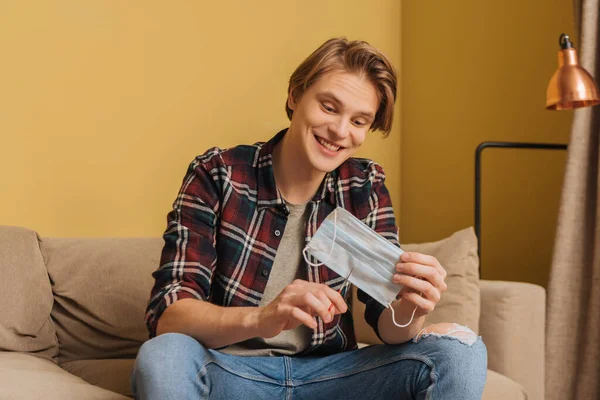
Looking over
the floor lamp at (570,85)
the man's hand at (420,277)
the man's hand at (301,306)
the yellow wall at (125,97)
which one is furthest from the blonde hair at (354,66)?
the yellow wall at (125,97)

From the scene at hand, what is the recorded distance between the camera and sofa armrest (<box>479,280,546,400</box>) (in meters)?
2.21

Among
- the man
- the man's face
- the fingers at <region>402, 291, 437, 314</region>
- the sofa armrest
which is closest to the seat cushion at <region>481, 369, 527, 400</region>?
the sofa armrest

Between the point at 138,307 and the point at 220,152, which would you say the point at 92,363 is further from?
the point at 220,152

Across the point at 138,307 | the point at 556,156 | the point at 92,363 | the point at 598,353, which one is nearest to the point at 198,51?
the point at 138,307

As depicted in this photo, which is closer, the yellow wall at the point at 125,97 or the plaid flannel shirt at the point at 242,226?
the plaid flannel shirt at the point at 242,226

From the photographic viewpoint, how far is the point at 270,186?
1656 mm

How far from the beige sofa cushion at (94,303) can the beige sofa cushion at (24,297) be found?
0.15ft

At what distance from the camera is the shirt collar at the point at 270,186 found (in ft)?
5.38

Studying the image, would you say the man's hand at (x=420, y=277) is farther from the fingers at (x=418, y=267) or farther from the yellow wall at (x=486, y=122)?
the yellow wall at (x=486, y=122)

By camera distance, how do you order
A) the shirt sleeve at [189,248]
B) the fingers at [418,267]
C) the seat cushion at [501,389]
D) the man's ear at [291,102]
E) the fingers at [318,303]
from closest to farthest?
the fingers at [318,303] < the fingers at [418,267] < the shirt sleeve at [189,248] < the man's ear at [291,102] < the seat cushion at [501,389]

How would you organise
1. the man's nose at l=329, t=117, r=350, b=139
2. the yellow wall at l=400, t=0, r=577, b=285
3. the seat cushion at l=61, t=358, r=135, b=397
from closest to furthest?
1. the man's nose at l=329, t=117, r=350, b=139
2. the seat cushion at l=61, t=358, r=135, b=397
3. the yellow wall at l=400, t=0, r=577, b=285

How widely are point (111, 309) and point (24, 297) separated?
24 cm

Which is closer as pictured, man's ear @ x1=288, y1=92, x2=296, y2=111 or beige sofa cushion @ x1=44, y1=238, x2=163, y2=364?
man's ear @ x1=288, y1=92, x2=296, y2=111

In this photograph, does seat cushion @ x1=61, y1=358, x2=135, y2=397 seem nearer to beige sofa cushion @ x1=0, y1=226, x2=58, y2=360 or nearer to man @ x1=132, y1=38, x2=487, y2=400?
beige sofa cushion @ x1=0, y1=226, x2=58, y2=360
